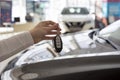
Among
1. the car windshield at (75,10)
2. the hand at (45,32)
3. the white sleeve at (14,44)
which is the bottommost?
the white sleeve at (14,44)

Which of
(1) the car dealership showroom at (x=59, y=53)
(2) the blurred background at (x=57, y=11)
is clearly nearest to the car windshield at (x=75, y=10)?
(2) the blurred background at (x=57, y=11)

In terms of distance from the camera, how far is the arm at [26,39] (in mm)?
1697

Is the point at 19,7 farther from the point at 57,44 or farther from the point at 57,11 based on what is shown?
the point at 57,44

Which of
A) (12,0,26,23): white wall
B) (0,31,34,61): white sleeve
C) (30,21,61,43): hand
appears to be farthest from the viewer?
(12,0,26,23): white wall

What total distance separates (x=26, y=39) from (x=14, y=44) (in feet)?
0.29

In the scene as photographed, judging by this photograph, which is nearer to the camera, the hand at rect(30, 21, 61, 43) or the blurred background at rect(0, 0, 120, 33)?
the hand at rect(30, 21, 61, 43)

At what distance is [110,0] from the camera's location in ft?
34.2

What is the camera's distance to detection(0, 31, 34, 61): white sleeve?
65.9 inches

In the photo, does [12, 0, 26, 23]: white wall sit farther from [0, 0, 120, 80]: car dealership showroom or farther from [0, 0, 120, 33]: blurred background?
[0, 0, 120, 80]: car dealership showroom

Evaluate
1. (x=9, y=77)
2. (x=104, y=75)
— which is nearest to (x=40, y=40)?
(x=9, y=77)

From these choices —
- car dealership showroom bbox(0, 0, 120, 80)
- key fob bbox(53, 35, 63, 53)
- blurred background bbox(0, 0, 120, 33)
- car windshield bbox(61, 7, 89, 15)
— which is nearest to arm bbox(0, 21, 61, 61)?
car dealership showroom bbox(0, 0, 120, 80)

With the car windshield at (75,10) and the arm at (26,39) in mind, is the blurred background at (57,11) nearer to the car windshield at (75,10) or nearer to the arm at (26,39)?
the car windshield at (75,10)

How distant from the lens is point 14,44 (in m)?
1.75

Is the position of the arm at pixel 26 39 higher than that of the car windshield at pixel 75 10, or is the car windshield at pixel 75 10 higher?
the car windshield at pixel 75 10
